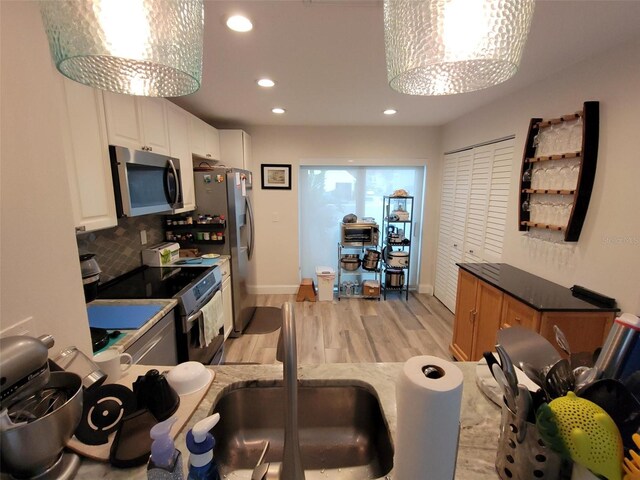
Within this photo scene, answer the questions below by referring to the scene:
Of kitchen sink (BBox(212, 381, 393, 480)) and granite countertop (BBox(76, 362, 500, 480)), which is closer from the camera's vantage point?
granite countertop (BBox(76, 362, 500, 480))

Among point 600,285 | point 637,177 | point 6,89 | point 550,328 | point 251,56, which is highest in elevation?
point 251,56

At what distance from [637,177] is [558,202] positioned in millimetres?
469

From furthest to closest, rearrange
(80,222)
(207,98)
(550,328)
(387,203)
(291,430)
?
(387,203)
(207,98)
(550,328)
(80,222)
(291,430)

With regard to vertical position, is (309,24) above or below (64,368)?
above

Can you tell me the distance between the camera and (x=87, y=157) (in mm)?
1405

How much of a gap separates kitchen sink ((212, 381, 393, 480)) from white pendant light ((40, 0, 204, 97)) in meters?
0.93

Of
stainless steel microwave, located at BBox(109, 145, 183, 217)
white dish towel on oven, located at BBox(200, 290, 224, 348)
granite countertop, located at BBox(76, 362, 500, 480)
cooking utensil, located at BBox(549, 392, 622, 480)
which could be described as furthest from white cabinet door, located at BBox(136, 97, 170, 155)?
cooking utensil, located at BBox(549, 392, 622, 480)

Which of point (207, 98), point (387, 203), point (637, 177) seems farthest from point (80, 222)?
point (387, 203)

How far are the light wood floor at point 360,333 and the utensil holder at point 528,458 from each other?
2091 millimetres

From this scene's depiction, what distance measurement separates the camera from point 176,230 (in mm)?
2871

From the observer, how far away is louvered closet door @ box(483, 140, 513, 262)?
262 cm

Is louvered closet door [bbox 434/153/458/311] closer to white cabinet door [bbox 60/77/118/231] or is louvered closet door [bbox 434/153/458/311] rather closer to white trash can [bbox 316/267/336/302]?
white trash can [bbox 316/267/336/302]

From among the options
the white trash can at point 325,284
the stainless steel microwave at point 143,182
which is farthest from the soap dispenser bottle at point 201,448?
the white trash can at point 325,284

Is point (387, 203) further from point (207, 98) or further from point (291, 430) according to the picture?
point (291, 430)
